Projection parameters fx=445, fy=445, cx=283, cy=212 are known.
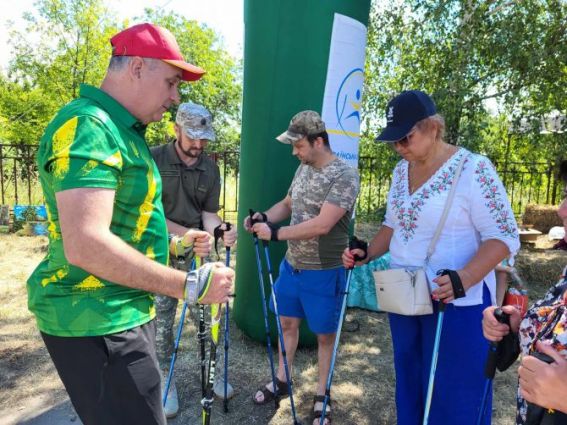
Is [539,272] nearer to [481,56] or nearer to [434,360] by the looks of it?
[481,56]

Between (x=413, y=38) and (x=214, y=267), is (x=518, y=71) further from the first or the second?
(x=214, y=267)

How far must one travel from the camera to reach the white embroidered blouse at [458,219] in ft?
6.89

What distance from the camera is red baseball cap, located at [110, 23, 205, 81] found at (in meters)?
1.61

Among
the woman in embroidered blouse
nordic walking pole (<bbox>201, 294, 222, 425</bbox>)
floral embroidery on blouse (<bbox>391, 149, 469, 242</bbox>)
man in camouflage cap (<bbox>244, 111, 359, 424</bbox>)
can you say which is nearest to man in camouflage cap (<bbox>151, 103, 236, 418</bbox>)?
man in camouflage cap (<bbox>244, 111, 359, 424</bbox>)

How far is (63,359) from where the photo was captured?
159cm

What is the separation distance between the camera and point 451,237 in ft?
7.16

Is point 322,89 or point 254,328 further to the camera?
point 254,328

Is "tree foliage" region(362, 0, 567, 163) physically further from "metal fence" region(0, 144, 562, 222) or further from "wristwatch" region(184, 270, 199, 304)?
"wristwatch" region(184, 270, 199, 304)

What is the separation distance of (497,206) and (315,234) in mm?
1159

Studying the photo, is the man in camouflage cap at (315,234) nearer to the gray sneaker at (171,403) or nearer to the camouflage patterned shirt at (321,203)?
the camouflage patterned shirt at (321,203)

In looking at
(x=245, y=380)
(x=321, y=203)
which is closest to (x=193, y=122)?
(x=321, y=203)

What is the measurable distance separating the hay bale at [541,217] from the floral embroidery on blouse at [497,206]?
891 centimetres

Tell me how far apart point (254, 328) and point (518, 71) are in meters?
5.05

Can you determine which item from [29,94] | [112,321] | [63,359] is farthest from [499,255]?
[29,94]
